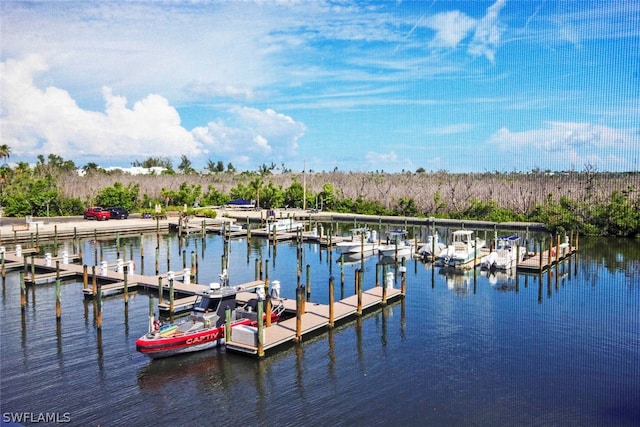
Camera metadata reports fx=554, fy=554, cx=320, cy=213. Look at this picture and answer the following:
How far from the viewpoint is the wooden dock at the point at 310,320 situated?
18906mm

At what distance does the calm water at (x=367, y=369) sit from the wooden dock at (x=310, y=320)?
1.30ft

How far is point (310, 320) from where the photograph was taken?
2150 centimetres

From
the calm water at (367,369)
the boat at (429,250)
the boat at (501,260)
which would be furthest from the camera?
the boat at (429,250)

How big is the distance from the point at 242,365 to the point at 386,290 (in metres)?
9.92

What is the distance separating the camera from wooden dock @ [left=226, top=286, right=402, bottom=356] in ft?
62.0

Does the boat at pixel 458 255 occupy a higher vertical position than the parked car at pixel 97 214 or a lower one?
lower

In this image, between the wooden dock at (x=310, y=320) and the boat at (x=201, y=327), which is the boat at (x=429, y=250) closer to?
the wooden dock at (x=310, y=320)

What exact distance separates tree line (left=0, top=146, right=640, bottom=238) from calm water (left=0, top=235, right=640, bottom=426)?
26175mm

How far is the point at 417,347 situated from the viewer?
66.0 ft

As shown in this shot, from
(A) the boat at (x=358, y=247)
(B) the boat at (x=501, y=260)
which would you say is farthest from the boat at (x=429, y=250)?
(A) the boat at (x=358, y=247)

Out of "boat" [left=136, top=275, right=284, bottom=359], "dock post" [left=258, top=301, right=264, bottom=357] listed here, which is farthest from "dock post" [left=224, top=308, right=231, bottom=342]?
"dock post" [left=258, top=301, right=264, bottom=357]

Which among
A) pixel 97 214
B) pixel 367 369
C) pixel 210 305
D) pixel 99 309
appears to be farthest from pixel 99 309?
pixel 97 214

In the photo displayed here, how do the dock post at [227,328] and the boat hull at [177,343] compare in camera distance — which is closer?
the boat hull at [177,343]

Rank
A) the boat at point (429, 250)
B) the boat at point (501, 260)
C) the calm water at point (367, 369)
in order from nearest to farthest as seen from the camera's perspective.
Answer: the calm water at point (367, 369) < the boat at point (501, 260) < the boat at point (429, 250)
